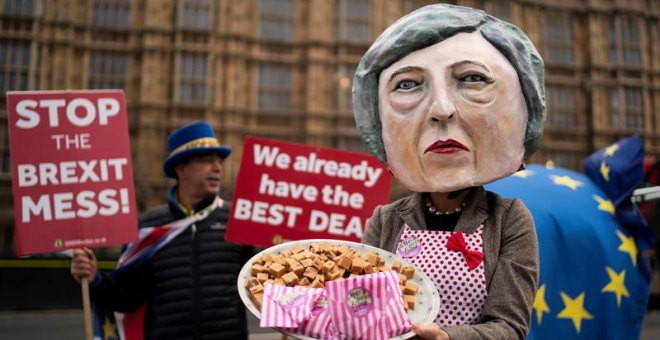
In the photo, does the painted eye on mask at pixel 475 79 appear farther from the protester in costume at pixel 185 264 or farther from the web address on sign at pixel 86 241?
the web address on sign at pixel 86 241

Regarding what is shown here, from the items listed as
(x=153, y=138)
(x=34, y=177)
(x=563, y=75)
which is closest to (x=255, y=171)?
(x=34, y=177)

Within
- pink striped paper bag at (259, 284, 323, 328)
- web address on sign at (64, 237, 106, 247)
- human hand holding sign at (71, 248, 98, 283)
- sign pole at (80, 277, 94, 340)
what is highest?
pink striped paper bag at (259, 284, 323, 328)

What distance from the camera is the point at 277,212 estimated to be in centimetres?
398

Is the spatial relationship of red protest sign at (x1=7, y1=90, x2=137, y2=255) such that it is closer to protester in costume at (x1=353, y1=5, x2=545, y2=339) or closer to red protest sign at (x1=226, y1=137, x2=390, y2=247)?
red protest sign at (x1=226, y1=137, x2=390, y2=247)

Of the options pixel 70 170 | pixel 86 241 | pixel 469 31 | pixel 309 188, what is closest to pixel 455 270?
pixel 469 31

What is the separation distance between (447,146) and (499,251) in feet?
0.98

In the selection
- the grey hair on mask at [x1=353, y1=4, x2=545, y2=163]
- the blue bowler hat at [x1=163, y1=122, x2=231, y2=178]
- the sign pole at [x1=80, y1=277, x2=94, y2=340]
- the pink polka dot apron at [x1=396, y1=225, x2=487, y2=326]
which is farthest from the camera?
the blue bowler hat at [x1=163, y1=122, x2=231, y2=178]

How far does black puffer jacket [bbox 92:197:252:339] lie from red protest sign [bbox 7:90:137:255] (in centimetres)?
25

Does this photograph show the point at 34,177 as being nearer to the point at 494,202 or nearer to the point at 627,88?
the point at 494,202

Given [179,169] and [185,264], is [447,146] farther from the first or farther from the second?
[179,169]

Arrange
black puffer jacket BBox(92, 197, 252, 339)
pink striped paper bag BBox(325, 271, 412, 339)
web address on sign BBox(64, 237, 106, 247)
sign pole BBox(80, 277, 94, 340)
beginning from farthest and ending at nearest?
web address on sign BBox(64, 237, 106, 247) < black puffer jacket BBox(92, 197, 252, 339) < sign pole BBox(80, 277, 94, 340) < pink striped paper bag BBox(325, 271, 412, 339)

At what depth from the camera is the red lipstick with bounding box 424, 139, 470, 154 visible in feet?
4.55

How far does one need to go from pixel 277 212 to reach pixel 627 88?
20.8 meters

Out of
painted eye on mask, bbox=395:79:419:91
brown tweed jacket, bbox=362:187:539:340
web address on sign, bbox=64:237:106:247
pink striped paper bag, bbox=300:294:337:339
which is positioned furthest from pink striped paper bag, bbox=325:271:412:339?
web address on sign, bbox=64:237:106:247
